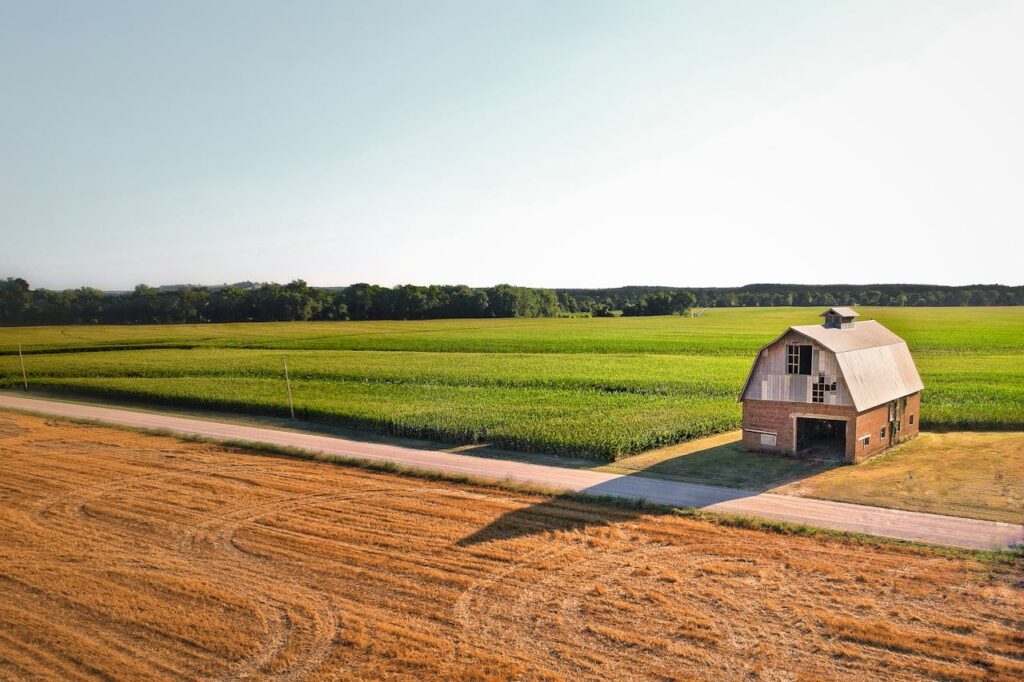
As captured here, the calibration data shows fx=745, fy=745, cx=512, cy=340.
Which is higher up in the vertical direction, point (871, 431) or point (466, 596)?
point (871, 431)

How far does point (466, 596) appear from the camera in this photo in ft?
61.3

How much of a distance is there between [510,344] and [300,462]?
5273 centimetres

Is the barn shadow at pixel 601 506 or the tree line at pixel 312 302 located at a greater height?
the tree line at pixel 312 302

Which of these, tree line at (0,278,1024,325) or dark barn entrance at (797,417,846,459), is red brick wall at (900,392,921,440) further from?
tree line at (0,278,1024,325)

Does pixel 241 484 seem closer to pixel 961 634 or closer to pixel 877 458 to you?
pixel 961 634

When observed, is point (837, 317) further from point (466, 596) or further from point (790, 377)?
point (466, 596)

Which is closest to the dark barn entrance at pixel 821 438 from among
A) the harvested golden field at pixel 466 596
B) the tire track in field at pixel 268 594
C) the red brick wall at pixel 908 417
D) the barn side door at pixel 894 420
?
the barn side door at pixel 894 420

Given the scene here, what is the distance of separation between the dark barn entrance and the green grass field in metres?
4.95

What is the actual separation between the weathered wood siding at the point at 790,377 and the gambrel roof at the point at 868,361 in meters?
0.21

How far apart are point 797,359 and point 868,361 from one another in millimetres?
3758

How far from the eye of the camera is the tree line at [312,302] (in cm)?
13425

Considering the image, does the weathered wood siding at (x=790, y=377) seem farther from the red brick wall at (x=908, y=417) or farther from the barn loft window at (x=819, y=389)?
the red brick wall at (x=908, y=417)

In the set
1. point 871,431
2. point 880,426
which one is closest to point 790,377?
point 871,431

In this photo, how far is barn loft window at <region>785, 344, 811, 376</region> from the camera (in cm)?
3244
